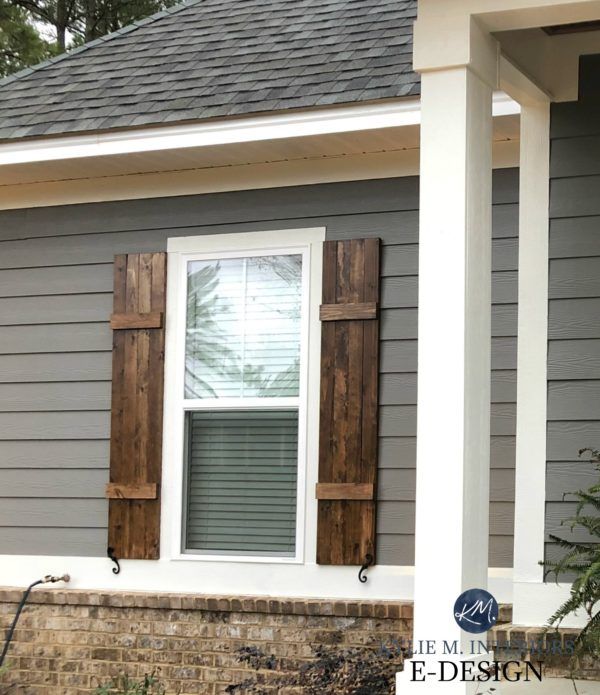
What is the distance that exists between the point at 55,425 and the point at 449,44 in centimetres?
346

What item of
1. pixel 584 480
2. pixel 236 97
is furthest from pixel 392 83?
pixel 584 480

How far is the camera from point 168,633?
244 inches

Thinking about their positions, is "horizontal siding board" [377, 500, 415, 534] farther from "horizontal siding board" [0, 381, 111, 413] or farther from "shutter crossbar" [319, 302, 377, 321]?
"horizontal siding board" [0, 381, 111, 413]

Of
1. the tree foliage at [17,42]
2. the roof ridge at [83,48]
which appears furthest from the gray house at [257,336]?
the tree foliage at [17,42]

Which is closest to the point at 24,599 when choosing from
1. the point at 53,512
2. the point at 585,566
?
the point at 53,512

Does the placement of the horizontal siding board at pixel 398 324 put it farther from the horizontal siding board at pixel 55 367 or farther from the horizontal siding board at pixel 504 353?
the horizontal siding board at pixel 55 367

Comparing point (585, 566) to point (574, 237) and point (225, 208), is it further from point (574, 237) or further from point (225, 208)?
point (225, 208)

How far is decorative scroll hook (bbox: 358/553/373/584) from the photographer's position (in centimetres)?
587

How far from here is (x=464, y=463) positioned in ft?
13.2

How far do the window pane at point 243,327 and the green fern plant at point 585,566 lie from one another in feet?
5.77

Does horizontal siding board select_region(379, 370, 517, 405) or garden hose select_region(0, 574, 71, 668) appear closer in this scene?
horizontal siding board select_region(379, 370, 517, 405)

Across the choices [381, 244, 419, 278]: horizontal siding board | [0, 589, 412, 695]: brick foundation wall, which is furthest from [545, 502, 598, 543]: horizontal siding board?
[381, 244, 419, 278]: horizontal siding board

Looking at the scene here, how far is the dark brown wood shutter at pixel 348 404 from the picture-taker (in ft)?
19.4

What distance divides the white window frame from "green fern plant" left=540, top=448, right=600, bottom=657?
4.92 ft
